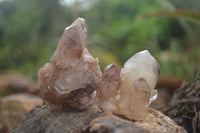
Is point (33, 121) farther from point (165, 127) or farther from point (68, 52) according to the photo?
point (165, 127)

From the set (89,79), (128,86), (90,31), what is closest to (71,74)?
(89,79)

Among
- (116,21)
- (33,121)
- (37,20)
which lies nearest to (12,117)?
(33,121)

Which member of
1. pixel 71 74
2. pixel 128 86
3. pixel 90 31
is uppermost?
pixel 90 31

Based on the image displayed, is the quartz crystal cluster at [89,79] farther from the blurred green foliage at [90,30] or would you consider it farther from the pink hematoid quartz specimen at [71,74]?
the blurred green foliage at [90,30]

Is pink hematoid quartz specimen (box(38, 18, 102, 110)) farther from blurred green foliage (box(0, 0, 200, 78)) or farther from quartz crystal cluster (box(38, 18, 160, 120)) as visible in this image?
blurred green foliage (box(0, 0, 200, 78))

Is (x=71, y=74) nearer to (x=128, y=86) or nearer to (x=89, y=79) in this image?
(x=89, y=79)

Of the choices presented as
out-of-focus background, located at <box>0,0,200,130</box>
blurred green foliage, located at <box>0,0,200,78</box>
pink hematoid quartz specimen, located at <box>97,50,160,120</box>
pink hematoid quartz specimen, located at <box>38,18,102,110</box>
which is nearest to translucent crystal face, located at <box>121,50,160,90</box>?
pink hematoid quartz specimen, located at <box>97,50,160,120</box>

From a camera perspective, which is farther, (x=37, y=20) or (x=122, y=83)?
(x=37, y=20)

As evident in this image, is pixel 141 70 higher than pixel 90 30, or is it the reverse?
pixel 90 30
